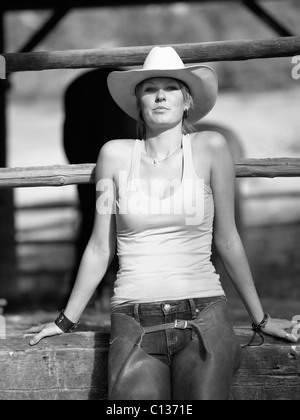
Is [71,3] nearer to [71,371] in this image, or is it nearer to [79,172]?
[79,172]

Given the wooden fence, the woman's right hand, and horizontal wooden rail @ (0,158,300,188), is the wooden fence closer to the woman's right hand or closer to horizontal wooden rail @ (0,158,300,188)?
horizontal wooden rail @ (0,158,300,188)

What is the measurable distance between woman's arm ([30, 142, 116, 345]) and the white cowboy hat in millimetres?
254

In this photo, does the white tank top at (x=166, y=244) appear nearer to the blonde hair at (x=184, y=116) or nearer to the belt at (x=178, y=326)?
the belt at (x=178, y=326)

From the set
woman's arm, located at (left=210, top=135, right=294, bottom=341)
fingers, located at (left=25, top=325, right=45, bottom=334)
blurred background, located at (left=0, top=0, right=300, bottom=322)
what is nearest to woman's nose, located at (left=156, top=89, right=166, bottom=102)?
woman's arm, located at (left=210, top=135, right=294, bottom=341)

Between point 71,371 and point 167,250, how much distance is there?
23.8 inches

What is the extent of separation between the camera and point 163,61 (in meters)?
2.54

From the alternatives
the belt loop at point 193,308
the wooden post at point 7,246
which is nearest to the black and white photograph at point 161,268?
the belt loop at point 193,308

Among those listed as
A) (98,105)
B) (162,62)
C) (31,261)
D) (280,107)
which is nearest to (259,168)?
(162,62)

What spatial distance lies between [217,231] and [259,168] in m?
0.45

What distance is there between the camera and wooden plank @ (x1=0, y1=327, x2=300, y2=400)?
2.57 meters

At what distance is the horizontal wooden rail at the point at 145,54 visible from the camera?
296 cm

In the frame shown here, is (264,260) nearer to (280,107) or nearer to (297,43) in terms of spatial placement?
(297,43)

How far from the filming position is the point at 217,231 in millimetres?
2557

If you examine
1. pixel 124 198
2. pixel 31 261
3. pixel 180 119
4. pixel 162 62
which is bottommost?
pixel 31 261
